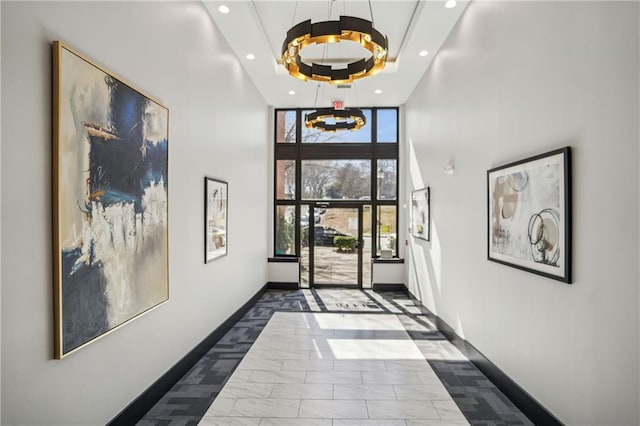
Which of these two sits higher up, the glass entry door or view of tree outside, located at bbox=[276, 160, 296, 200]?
view of tree outside, located at bbox=[276, 160, 296, 200]

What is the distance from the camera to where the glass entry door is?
28.1 ft

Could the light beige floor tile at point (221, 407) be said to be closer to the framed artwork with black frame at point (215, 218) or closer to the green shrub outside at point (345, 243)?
the framed artwork with black frame at point (215, 218)

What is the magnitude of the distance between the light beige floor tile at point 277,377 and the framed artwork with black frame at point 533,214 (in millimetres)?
2458

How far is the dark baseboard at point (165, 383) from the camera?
2809 mm

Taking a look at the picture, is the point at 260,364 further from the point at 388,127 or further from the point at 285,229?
the point at 388,127

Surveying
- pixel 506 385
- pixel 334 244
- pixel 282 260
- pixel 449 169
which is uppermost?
pixel 449 169

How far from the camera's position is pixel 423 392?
11.5ft

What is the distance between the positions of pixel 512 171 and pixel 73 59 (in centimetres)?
360

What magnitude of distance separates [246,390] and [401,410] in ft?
5.04

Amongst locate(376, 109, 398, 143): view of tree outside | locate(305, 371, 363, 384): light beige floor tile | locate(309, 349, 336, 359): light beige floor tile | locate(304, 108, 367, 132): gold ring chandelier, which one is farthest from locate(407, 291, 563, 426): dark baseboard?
locate(376, 109, 398, 143): view of tree outside

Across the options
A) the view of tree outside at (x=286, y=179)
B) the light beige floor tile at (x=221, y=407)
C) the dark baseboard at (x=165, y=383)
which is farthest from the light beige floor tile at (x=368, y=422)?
the view of tree outside at (x=286, y=179)

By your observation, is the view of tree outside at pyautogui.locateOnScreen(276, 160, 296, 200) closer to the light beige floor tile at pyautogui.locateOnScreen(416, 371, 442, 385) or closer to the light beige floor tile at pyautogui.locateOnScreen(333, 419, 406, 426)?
the light beige floor tile at pyautogui.locateOnScreen(416, 371, 442, 385)

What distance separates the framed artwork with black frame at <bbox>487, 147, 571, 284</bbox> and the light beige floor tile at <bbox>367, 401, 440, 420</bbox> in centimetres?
155

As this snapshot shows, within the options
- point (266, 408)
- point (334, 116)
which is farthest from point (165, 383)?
point (334, 116)
